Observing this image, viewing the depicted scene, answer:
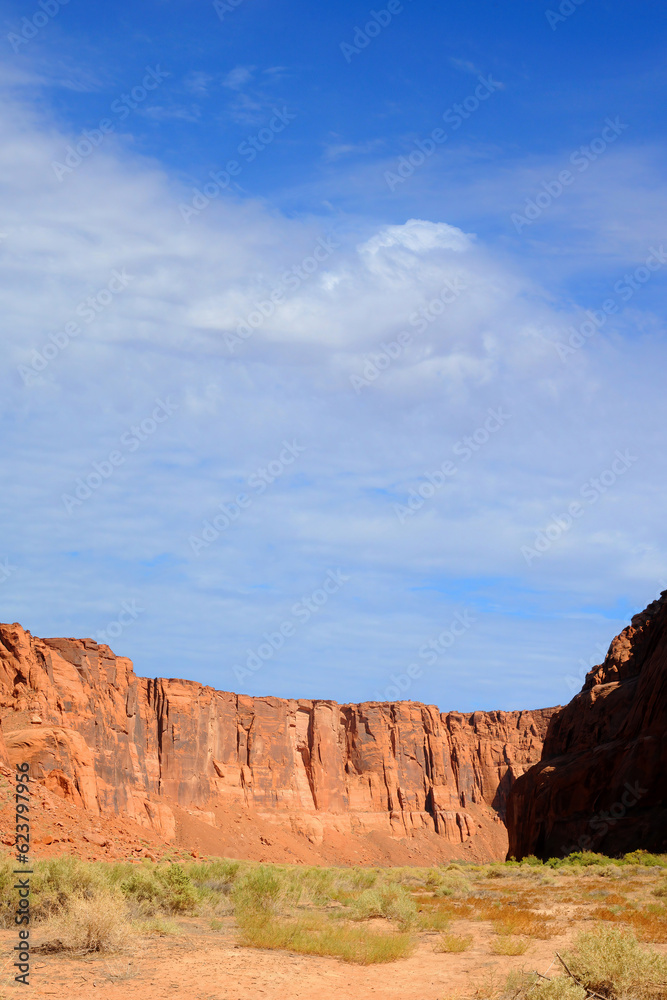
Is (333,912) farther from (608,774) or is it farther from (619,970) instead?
(608,774)

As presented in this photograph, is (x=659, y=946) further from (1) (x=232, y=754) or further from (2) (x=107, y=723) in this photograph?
(1) (x=232, y=754)

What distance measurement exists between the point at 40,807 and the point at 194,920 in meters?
23.1

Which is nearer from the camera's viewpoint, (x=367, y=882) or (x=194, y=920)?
→ (x=194, y=920)

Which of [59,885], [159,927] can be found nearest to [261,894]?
[159,927]

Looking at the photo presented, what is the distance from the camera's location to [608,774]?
37656 millimetres

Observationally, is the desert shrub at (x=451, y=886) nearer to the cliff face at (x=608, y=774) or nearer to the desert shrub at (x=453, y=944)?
the cliff face at (x=608, y=774)

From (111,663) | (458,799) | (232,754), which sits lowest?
(458,799)

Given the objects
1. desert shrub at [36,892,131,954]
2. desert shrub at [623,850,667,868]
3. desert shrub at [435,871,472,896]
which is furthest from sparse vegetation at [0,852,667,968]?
desert shrub at [623,850,667,868]

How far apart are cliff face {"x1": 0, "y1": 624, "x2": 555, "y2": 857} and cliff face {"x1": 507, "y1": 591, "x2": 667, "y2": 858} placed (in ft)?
85.8

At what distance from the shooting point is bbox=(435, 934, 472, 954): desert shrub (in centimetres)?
1289

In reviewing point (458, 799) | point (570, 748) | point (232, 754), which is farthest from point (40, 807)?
point (458, 799)

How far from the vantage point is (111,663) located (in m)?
81.4

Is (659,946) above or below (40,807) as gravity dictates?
below

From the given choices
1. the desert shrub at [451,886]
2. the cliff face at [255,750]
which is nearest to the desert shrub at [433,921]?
the desert shrub at [451,886]
